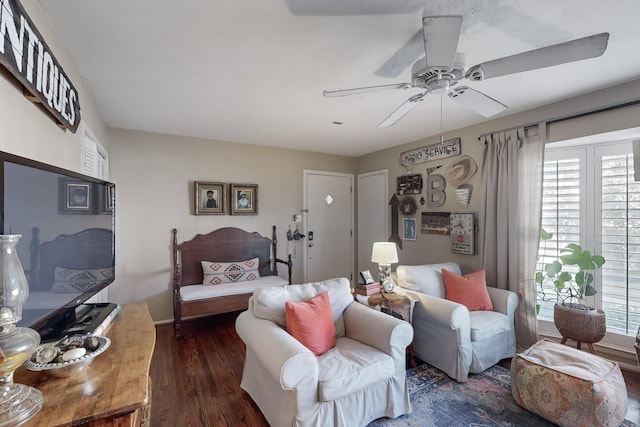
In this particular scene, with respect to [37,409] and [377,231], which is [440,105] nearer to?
[377,231]

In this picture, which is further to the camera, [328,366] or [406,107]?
[406,107]

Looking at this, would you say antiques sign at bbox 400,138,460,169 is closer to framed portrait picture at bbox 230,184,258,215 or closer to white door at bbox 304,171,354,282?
white door at bbox 304,171,354,282

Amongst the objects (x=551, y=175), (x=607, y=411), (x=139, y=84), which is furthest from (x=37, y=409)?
(x=551, y=175)

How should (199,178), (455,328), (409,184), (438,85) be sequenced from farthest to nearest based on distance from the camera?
(409,184) < (199,178) < (455,328) < (438,85)

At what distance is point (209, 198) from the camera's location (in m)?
3.97

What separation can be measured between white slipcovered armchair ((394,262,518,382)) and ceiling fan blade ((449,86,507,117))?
5.08 ft

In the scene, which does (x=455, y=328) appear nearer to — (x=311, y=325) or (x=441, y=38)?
(x=311, y=325)

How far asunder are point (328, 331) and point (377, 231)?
115 inches

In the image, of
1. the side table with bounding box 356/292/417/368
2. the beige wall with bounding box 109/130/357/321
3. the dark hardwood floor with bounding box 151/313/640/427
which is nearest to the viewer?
the dark hardwood floor with bounding box 151/313/640/427

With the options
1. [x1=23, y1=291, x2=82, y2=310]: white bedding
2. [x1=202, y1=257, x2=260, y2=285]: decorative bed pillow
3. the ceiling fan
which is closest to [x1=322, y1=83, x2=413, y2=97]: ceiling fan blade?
the ceiling fan

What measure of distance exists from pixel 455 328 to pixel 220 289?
2.57 metres

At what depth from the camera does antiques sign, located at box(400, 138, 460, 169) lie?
11.7 ft

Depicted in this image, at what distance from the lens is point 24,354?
0.83 meters

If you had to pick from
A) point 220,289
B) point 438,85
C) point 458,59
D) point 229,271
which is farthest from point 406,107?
point 229,271
